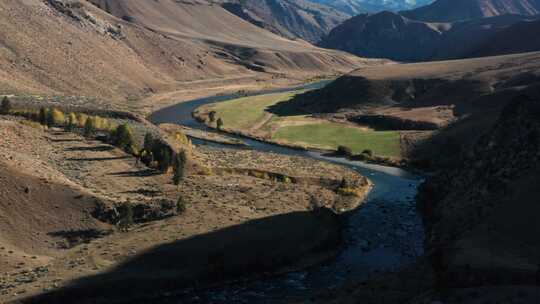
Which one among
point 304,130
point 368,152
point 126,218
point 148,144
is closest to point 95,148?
point 148,144

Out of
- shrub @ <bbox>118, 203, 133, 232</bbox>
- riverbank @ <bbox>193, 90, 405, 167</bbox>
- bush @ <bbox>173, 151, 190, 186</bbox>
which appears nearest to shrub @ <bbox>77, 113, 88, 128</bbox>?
bush @ <bbox>173, 151, 190, 186</bbox>

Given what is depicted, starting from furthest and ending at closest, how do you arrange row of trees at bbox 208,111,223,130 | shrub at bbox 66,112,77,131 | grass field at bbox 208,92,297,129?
grass field at bbox 208,92,297,129 < row of trees at bbox 208,111,223,130 < shrub at bbox 66,112,77,131

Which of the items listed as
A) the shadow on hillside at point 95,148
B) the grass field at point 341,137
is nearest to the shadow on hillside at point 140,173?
the shadow on hillside at point 95,148

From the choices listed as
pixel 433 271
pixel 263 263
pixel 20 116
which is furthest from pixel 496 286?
pixel 20 116

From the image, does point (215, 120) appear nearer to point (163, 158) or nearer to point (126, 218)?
point (163, 158)

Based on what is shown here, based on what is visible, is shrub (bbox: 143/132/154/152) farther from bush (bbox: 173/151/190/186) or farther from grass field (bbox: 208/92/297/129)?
grass field (bbox: 208/92/297/129)

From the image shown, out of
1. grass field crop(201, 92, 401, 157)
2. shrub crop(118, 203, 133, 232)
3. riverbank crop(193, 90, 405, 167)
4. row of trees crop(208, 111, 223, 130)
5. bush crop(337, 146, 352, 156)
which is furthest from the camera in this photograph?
row of trees crop(208, 111, 223, 130)

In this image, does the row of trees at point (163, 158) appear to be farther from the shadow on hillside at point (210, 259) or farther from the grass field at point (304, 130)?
the grass field at point (304, 130)
